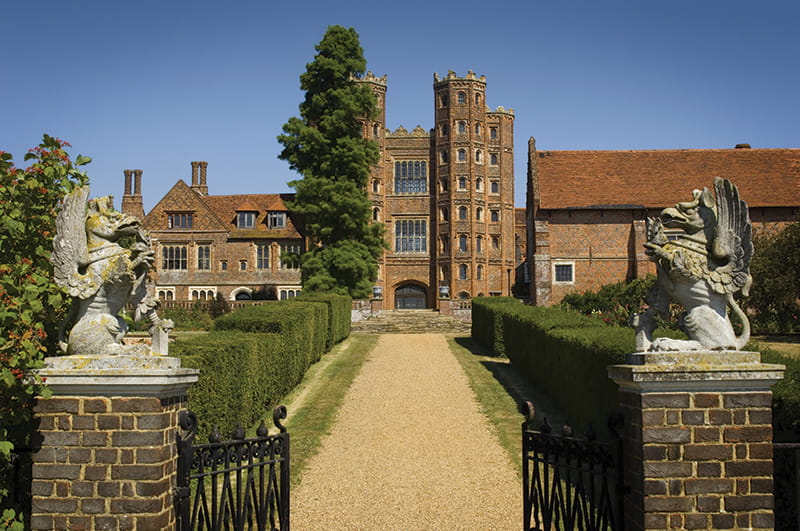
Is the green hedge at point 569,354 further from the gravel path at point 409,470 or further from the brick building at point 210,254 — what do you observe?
the brick building at point 210,254

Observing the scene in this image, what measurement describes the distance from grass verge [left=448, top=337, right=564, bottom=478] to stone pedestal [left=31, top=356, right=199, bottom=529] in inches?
205

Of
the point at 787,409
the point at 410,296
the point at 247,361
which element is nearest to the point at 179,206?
the point at 410,296

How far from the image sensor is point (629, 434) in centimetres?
493

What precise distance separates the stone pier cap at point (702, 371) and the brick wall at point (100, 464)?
A: 3.30m

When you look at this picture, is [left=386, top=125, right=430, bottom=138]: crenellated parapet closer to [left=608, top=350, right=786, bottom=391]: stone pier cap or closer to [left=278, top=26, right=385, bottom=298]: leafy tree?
[left=278, top=26, right=385, bottom=298]: leafy tree

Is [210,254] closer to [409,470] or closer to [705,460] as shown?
[409,470]

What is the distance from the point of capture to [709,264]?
197 inches

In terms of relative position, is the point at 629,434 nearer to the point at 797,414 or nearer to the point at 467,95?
the point at 797,414

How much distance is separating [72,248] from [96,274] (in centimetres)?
25

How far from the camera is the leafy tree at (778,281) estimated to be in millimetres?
24453

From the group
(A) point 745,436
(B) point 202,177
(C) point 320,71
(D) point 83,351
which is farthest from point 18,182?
(B) point 202,177

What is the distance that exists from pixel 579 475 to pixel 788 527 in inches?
74.3

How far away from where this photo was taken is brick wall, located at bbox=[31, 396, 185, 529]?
187 inches

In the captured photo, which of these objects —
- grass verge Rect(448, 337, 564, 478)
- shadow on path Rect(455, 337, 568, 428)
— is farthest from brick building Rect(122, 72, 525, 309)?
grass verge Rect(448, 337, 564, 478)
